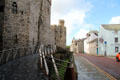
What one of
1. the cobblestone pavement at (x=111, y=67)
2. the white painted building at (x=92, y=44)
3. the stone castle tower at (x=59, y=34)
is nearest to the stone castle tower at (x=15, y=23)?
the cobblestone pavement at (x=111, y=67)

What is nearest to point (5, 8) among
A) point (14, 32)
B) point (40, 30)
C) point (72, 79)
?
point (14, 32)

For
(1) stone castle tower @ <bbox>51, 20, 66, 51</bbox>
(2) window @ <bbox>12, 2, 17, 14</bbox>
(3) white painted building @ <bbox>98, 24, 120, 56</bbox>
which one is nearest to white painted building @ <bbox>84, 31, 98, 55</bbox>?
(3) white painted building @ <bbox>98, 24, 120, 56</bbox>

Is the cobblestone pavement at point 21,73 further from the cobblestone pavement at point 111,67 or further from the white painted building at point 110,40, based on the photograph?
the white painted building at point 110,40

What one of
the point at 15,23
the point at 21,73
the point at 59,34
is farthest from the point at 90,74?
the point at 59,34

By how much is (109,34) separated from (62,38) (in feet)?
50.9

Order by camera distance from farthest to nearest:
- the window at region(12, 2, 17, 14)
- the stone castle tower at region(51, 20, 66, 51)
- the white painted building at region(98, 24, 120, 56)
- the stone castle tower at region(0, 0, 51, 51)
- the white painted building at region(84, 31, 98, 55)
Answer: the white painted building at region(84, 31, 98, 55) → the stone castle tower at region(51, 20, 66, 51) → the white painted building at region(98, 24, 120, 56) → the window at region(12, 2, 17, 14) → the stone castle tower at region(0, 0, 51, 51)

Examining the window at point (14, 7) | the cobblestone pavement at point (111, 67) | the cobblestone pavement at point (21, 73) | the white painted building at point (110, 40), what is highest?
the window at point (14, 7)

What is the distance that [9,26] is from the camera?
16.4 metres

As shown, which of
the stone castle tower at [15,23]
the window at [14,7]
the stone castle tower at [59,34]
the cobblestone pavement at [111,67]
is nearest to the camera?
the cobblestone pavement at [111,67]

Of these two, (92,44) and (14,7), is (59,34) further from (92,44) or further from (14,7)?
(14,7)

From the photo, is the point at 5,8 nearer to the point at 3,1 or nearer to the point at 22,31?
the point at 3,1

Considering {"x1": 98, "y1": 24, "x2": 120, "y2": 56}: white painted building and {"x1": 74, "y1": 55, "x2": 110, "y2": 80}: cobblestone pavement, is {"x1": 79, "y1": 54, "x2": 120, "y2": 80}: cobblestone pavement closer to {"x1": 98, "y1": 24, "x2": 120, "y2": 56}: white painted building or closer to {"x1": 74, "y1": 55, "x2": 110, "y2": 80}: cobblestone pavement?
{"x1": 74, "y1": 55, "x2": 110, "y2": 80}: cobblestone pavement

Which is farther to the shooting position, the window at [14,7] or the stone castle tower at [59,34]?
the stone castle tower at [59,34]

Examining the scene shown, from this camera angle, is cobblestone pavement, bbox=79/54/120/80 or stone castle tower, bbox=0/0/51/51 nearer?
cobblestone pavement, bbox=79/54/120/80
